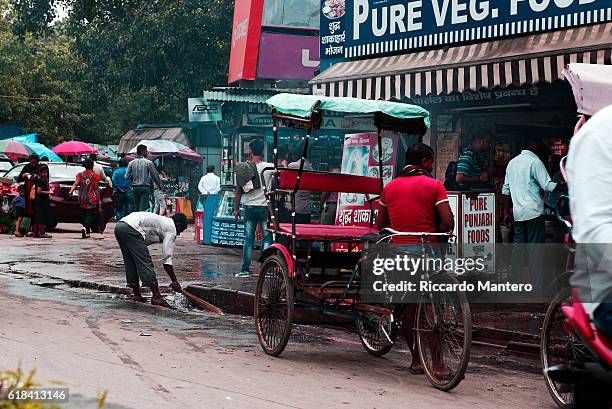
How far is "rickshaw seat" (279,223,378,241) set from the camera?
8281mm

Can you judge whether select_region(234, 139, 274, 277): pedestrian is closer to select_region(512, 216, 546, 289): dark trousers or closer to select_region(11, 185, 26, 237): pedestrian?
select_region(512, 216, 546, 289): dark trousers

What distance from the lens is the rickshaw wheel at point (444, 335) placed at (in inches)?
266

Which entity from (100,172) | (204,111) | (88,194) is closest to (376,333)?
(88,194)

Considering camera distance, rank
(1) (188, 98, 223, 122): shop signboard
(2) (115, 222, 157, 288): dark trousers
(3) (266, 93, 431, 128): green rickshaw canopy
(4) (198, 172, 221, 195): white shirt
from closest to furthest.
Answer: (3) (266, 93, 431, 128): green rickshaw canopy < (2) (115, 222, 157, 288): dark trousers < (4) (198, 172, 221, 195): white shirt < (1) (188, 98, 223, 122): shop signboard

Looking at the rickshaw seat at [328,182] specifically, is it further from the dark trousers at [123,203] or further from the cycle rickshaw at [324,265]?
the dark trousers at [123,203]

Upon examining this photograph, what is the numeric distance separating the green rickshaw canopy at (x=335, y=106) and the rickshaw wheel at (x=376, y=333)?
1.71 m

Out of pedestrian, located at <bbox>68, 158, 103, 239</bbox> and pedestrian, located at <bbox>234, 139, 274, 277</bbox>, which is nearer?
pedestrian, located at <bbox>234, 139, 274, 277</bbox>

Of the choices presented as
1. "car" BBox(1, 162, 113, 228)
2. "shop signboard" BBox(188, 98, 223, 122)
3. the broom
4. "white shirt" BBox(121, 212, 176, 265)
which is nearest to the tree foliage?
"shop signboard" BBox(188, 98, 223, 122)

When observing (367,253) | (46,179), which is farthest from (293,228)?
(46,179)

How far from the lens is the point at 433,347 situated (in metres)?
7.12

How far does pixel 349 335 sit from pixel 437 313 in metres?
3.16

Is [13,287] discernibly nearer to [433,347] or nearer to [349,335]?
[349,335]

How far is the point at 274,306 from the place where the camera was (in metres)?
8.46

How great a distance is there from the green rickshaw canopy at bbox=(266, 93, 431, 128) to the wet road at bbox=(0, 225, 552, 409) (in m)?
2.02
